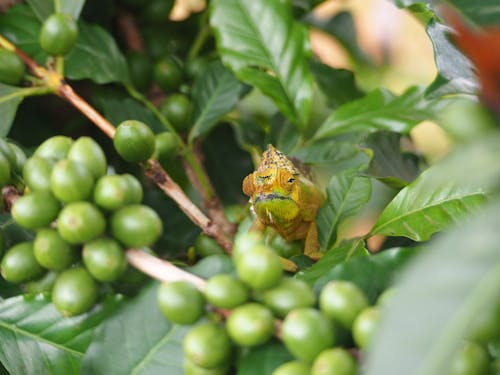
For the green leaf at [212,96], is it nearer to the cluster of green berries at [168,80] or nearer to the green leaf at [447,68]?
the cluster of green berries at [168,80]

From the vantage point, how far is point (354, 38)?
1.35 metres

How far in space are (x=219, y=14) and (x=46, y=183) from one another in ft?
1.56

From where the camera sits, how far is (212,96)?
94 cm

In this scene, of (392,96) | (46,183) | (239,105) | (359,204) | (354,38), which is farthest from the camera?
(354,38)

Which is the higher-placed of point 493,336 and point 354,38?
point 493,336

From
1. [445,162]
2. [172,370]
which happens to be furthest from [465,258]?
[172,370]

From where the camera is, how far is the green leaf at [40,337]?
59 centimetres

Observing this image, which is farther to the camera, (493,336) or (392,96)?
(392,96)

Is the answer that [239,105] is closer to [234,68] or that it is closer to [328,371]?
[234,68]

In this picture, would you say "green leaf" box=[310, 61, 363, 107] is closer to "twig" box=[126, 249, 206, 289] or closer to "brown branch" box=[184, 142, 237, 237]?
"brown branch" box=[184, 142, 237, 237]

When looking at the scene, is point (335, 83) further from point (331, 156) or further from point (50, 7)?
point (50, 7)

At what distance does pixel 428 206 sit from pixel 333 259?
0.12m

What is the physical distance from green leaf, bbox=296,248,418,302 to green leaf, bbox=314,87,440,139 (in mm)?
315

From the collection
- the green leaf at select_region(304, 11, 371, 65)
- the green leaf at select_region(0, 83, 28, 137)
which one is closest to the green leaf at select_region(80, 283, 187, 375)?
the green leaf at select_region(0, 83, 28, 137)
